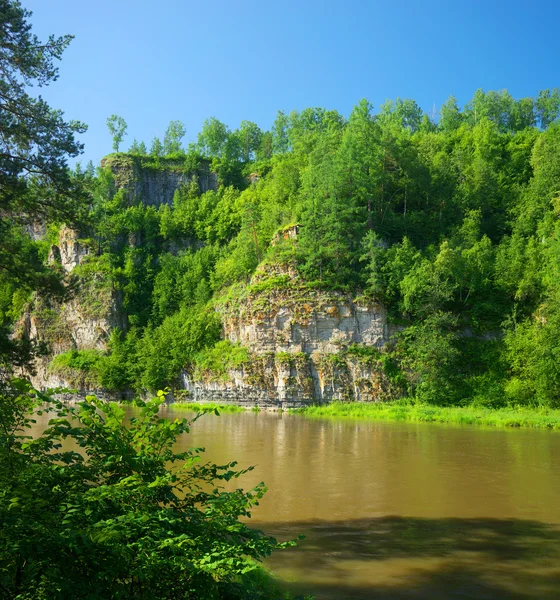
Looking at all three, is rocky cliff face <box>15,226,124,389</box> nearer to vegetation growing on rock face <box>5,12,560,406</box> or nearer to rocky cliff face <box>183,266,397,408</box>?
vegetation growing on rock face <box>5,12,560,406</box>

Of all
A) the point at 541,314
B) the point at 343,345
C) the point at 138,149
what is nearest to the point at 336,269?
the point at 343,345

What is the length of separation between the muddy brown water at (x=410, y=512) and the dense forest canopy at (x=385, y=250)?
16954 millimetres

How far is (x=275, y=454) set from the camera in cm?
2248

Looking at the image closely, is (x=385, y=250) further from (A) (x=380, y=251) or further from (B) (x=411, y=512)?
(B) (x=411, y=512)

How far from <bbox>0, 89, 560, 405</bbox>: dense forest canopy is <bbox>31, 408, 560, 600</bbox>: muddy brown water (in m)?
17.0

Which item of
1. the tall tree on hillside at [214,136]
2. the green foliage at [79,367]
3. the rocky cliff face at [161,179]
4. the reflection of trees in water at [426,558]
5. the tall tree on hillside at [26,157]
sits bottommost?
the reflection of trees in water at [426,558]

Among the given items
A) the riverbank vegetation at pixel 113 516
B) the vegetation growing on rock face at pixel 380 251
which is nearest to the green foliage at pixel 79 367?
the vegetation growing on rock face at pixel 380 251

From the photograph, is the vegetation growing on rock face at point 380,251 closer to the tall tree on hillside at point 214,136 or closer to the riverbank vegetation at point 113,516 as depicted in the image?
the tall tree on hillside at point 214,136

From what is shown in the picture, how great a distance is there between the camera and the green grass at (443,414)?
3334 cm

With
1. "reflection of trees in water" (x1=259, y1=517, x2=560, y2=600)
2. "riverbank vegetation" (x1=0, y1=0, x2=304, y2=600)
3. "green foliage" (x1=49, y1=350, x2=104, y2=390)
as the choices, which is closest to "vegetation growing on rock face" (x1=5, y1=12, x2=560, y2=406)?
"green foliage" (x1=49, y1=350, x2=104, y2=390)

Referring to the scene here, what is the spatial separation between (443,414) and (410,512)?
24.6 metres

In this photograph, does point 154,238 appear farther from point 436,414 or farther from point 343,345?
point 436,414

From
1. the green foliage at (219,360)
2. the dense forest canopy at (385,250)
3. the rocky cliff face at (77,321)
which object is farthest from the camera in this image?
the rocky cliff face at (77,321)

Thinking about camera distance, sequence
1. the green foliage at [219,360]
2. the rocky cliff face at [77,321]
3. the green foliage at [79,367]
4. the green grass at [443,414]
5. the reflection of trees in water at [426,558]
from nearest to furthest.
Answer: the reflection of trees in water at [426,558], the green grass at [443,414], the green foliage at [219,360], the green foliage at [79,367], the rocky cliff face at [77,321]
